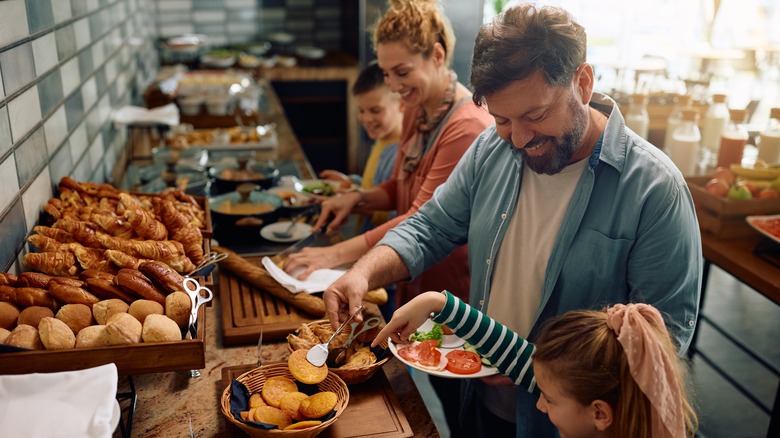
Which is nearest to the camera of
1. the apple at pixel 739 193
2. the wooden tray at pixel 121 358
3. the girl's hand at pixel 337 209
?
the wooden tray at pixel 121 358

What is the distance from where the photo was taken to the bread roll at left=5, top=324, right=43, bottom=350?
1261 mm

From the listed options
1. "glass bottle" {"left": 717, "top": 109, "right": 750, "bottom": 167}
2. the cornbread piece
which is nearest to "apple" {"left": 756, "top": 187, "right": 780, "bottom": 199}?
"glass bottle" {"left": 717, "top": 109, "right": 750, "bottom": 167}

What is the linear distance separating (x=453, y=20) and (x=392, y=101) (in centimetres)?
292

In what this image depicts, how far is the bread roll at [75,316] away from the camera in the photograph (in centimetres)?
134

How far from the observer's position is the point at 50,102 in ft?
6.54

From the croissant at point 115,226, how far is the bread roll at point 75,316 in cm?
41

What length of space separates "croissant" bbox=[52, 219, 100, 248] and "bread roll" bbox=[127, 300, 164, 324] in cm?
35

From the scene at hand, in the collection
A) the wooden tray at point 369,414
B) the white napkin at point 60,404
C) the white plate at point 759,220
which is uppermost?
the white napkin at point 60,404

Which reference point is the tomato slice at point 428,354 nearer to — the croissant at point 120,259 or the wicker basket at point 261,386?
the wicker basket at point 261,386

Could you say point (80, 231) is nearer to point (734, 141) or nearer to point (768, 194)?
point (768, 194)

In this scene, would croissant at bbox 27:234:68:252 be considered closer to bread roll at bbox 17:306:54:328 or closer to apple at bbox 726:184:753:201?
bread roll at bbox 17:306:54:328

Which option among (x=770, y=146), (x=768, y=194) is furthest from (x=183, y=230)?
(x=770, y=146)

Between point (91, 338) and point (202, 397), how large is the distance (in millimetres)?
311

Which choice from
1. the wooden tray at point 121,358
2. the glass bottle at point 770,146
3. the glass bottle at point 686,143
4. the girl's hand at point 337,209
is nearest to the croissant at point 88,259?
the wooden tray at point 121,358
